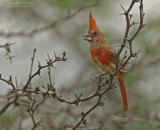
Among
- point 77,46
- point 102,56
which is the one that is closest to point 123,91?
point 102,56

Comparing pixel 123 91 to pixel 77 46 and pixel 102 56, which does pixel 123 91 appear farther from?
pixel 77 46

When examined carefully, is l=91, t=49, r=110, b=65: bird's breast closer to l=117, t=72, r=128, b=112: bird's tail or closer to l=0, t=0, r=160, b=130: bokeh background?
l=117, t=72, r=128, b=112: bird's tail

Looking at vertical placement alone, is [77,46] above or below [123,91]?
above

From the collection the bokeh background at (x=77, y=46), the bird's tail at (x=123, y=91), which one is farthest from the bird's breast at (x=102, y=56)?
the bokeh background at (x=77, y=46)

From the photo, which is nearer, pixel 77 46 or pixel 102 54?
pixel 102 54

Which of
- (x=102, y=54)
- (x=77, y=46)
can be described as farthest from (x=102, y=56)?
(x=77, y=46)

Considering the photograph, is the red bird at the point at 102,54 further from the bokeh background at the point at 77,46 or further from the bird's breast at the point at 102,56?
the bokeh background at the point at 77,46

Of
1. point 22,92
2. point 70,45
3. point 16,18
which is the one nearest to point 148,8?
point 70,45

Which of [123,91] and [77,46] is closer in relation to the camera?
[123,91]

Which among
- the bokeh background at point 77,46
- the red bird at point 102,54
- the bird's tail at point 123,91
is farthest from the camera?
the bokeh background at point 77,46

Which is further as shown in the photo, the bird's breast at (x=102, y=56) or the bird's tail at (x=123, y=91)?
the bird's breast at (x=102, y=56)

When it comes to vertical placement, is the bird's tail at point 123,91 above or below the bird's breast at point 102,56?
below

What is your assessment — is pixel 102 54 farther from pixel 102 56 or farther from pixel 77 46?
pixel 77 46

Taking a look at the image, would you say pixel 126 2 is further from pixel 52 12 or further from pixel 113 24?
pixel 52 12
